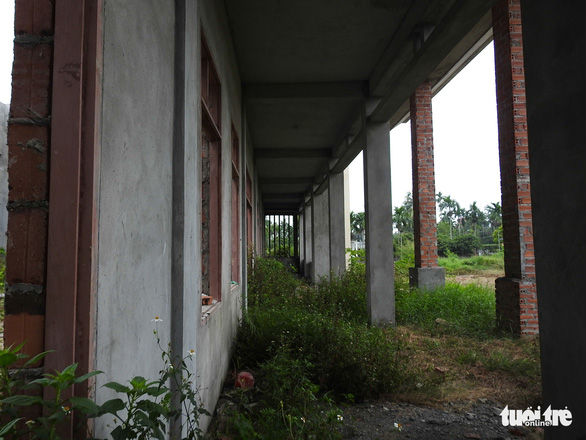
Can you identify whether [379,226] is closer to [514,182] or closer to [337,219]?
[514,182]

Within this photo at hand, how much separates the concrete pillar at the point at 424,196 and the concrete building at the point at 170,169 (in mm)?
3469

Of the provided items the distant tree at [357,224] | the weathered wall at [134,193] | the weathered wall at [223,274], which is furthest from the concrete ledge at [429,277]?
the distant tree at [357,224]

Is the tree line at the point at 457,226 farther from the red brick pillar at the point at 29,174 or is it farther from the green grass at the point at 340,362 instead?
the red brick pillar at the point at 29,174

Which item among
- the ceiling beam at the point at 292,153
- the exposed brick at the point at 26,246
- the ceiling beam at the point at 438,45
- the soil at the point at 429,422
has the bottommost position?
the soil at the point at 429,422

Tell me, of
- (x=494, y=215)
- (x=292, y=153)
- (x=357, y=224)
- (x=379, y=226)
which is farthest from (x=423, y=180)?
(x=494, y=215)

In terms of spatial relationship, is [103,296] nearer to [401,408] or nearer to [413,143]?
[401,408]

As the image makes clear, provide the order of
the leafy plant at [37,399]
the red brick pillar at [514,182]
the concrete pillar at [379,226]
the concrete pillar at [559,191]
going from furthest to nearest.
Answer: the concrete pillar at [379,226]
the red brick pillar at [514,182]
the concrete pillar at [559,191]
the leafy plant at [37,399]

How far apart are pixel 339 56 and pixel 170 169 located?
4520mm

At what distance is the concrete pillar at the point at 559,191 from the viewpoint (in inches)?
79.2

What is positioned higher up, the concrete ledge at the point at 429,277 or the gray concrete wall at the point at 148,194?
the gray concrete wall at the point at 148,194

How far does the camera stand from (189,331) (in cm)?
241

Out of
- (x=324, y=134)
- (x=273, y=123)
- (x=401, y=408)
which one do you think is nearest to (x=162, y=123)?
(x=401, y=408)

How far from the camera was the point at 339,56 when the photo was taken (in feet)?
19.5

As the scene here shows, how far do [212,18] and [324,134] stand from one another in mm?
6200
